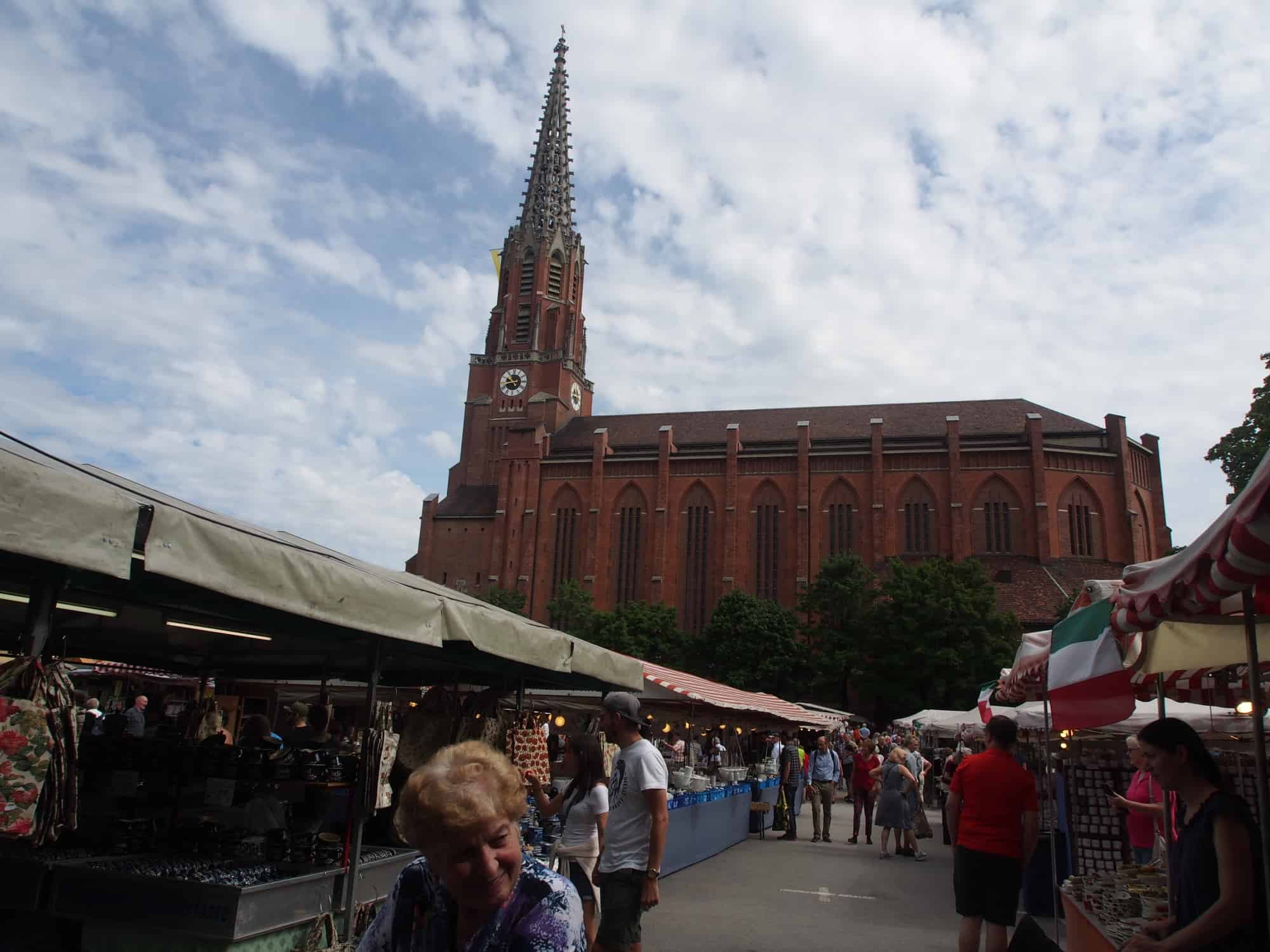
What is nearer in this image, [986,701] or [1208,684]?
[1208,684]

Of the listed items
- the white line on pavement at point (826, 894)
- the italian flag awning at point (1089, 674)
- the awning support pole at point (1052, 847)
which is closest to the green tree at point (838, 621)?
the white line on pavement at point (826, 894)

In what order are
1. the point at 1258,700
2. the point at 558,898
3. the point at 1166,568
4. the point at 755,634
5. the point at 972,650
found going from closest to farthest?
the point at 558,898, the point at 1258,700, the point at 1166,568, the point at 972,650, the point at 755,634

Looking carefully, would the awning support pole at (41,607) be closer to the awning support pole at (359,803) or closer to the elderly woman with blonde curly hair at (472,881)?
the awning support pole at (359,803)

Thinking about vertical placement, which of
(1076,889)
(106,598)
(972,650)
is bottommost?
(1076,889)

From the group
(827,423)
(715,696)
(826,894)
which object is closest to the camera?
(826,894)

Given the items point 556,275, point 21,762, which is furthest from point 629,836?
point 556,275

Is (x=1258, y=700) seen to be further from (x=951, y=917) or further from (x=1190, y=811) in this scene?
(x=951, y=917)

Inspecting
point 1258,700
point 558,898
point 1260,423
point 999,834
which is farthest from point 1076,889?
point 1260,423

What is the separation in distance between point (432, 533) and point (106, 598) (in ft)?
182

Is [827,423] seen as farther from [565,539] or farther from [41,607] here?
[41,607]

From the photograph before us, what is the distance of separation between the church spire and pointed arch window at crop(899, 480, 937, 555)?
33092mm

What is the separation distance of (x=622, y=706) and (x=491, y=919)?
2.78 meters

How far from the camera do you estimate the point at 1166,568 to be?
10.9 feet

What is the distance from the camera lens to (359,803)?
17.4ft
